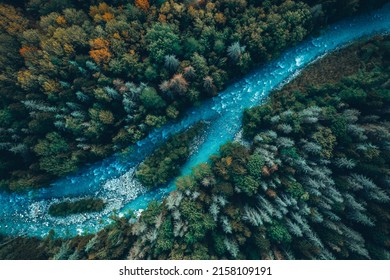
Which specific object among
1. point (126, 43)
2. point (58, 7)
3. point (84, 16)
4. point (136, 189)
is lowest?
point (136, 189)

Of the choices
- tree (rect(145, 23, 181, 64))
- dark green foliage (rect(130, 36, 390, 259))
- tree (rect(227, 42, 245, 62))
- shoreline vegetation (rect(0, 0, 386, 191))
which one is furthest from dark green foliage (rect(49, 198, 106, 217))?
tree (rect(227, 42, 245, 62))

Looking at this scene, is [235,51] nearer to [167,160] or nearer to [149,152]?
[167,160]

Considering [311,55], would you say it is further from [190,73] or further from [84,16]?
[84,16]

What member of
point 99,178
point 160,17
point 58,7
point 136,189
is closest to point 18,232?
point 99,178

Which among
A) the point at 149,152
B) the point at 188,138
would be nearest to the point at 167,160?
the point at 149,152

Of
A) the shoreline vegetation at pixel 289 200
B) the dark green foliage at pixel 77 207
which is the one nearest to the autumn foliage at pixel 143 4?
the shoreline vegetation at pixel 289 200
